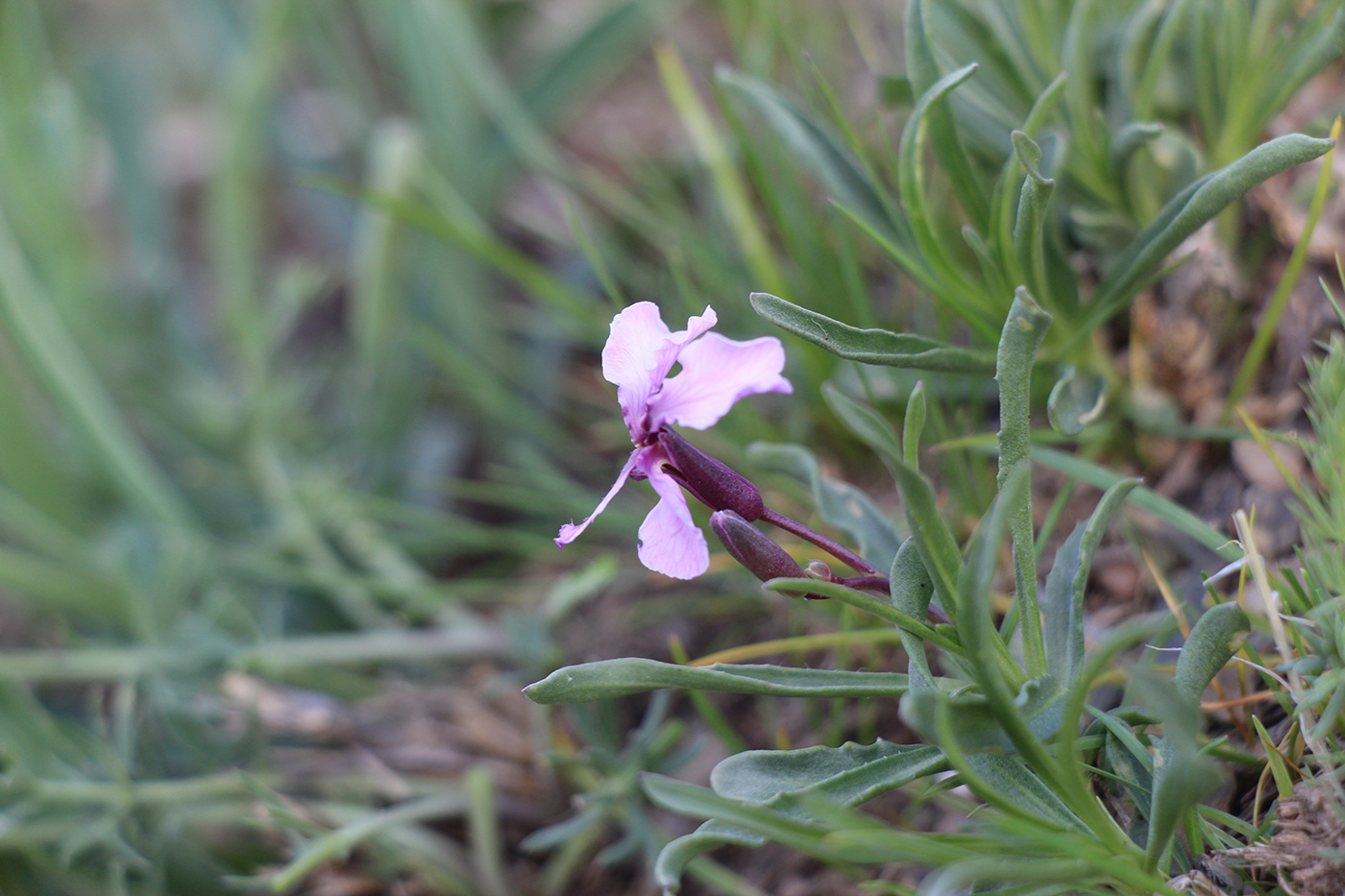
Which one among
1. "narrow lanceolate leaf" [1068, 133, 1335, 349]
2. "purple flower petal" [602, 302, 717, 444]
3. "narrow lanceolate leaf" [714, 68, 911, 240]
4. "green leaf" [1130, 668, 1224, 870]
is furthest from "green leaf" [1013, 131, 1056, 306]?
"green leaf" [1130, 668, 1224, 870]

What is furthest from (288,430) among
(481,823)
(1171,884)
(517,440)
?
(1171,884)

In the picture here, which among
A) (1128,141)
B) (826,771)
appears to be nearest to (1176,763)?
(826,771)

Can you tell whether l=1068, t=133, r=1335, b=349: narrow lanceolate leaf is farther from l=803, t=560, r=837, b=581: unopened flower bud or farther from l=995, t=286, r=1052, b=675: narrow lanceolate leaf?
l=803, t=560, r=837, b=581: unopened flower bud

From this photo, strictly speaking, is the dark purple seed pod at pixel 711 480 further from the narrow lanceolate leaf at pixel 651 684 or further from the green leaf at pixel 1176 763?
the green leaf at pixel 1176 763

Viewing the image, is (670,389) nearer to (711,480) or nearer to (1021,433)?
(711,480)

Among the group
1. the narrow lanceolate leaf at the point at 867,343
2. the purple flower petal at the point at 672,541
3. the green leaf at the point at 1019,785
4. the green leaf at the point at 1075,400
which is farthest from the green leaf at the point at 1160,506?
the purple flower petal at the point at 672,541

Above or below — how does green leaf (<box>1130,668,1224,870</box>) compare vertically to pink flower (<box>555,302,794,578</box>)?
below
